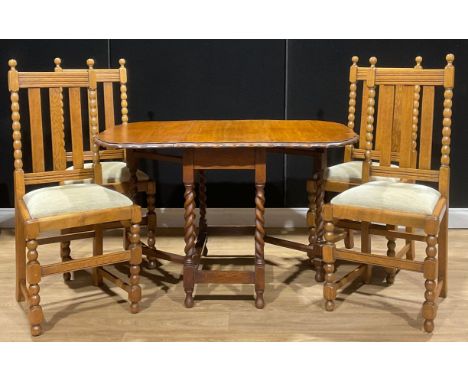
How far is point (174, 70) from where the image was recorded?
4590 millimetres

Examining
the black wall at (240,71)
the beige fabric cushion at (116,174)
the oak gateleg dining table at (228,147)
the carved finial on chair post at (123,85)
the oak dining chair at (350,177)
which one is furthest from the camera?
the black wall at (240,71)

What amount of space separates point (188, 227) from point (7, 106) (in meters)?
2.22

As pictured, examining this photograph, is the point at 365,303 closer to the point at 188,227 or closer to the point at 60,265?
the point at 188,227

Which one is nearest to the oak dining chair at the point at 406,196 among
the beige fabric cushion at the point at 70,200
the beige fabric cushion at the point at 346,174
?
the beige fabric cushion at the point at 346,174

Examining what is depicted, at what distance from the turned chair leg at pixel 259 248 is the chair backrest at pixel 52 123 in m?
0.86

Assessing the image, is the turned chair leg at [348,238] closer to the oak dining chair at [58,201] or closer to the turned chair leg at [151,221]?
the turned chair leg at [151,221]

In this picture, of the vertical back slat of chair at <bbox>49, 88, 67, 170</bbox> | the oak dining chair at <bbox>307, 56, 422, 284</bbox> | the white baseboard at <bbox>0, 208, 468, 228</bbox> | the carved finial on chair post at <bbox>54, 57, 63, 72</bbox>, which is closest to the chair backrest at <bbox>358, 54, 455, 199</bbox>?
the oak dining chair at <bbox>307, 56, 422, 284</bbox>

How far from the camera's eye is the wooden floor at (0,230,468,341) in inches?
114

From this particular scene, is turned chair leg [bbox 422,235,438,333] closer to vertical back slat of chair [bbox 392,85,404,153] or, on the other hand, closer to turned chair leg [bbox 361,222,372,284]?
turned chair leg [bbox 361,222,372,284]

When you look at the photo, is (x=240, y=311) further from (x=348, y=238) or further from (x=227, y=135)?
(x=348, y=238)

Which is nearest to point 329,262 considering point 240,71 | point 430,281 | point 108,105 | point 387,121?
point 430,281

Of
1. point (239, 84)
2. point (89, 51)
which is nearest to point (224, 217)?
point (239, 84)

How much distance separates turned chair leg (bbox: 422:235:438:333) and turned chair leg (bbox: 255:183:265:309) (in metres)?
0.75

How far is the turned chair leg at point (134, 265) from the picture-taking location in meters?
3.07
